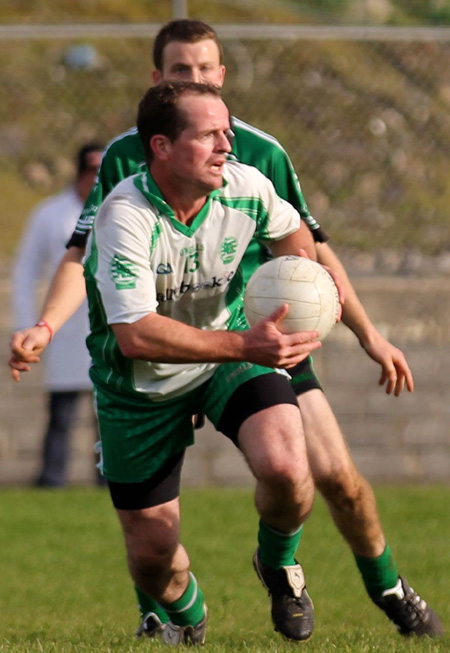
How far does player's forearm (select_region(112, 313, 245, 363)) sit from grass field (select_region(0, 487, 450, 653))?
1.09 m

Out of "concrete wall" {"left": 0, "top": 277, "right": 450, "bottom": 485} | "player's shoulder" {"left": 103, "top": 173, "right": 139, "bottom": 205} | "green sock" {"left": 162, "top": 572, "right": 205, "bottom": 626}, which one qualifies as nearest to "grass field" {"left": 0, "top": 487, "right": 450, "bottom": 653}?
"green sock" {"left": 162, "top": 572, "right": 205, "bottom": 626}

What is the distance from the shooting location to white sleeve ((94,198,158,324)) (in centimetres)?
493

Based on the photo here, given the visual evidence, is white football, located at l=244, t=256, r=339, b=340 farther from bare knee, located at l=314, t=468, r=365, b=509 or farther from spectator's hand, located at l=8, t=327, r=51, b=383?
spectator's hand, located at l=8, t=327, r=51, b=383

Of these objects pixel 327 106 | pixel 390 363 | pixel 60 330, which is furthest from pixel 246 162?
pixel 327 106

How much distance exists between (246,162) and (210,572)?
3439mm

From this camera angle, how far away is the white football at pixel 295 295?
16.2ft

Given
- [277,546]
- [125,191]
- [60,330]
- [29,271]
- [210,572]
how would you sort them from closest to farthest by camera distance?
[125,191]
[277,546]
[210,572]
[29,271]
[60,330]

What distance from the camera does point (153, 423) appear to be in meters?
5.53

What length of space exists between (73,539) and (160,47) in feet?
14.7

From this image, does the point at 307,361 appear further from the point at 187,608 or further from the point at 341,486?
the point at 187,608

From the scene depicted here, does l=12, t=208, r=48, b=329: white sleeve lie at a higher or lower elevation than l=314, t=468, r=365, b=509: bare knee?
lower

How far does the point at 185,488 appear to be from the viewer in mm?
11492

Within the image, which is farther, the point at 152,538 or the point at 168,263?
the point at 152,538

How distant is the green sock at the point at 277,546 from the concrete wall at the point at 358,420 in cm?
596
